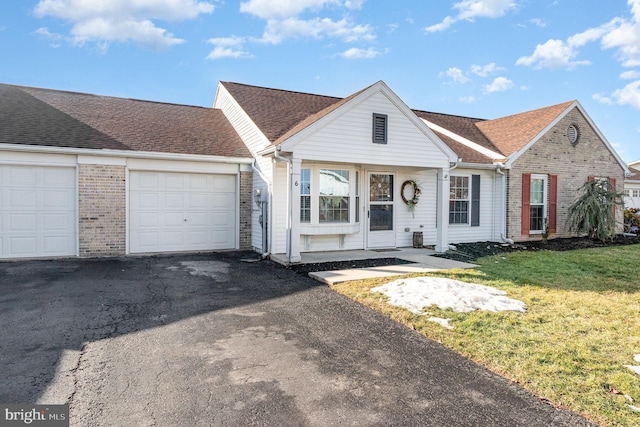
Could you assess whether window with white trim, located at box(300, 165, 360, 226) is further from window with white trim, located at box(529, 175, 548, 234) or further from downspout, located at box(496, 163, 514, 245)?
window with white trim, located at box(529, 175, 548, 234)

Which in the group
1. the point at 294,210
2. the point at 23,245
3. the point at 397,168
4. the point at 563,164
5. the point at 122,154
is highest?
the point at 563,164

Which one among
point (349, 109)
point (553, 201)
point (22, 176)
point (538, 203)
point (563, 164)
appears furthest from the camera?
point (563, 164)

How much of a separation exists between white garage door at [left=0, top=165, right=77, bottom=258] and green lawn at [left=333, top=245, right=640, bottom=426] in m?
7.32

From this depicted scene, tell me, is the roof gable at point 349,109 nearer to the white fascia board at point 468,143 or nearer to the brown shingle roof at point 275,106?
the brown shingle roof at point 275,106

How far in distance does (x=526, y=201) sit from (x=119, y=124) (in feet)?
44.6

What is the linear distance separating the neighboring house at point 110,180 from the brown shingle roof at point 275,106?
3.73 ft

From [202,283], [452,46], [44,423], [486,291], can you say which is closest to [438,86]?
[452,46]

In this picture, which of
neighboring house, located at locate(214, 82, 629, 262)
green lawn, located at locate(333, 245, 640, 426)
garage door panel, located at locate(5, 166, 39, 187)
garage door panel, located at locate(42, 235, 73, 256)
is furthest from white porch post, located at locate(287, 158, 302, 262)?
garage door panel, located at locate(5, 166, 39, 187)

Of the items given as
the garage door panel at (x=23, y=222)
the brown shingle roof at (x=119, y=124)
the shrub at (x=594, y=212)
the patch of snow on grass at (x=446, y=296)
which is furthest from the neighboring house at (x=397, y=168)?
the garage door panel at (x=23, y=222)

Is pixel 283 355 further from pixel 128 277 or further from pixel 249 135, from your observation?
pixel 249 135

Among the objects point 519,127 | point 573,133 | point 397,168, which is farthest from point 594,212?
point 397,168

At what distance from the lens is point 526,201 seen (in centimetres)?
1349

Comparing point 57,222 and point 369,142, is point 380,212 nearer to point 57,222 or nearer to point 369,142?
point 369,142

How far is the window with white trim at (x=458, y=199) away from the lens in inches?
503
